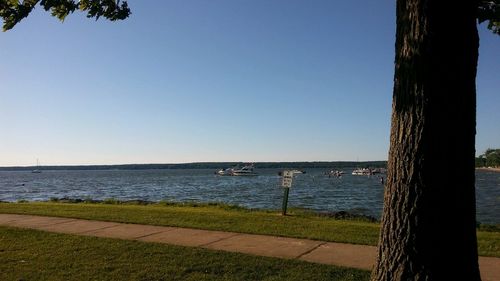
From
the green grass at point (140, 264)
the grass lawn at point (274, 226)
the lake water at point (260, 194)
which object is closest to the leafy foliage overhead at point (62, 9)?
the green grass at point (140, 264)

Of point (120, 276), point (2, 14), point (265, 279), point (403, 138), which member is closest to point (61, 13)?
point (2, 14)

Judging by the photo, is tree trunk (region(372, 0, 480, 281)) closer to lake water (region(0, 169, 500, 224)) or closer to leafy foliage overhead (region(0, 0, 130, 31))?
leafy foliage overhead (region(0, 0, 130, 31))

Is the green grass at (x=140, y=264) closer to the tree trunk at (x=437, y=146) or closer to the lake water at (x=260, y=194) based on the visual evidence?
the tree trunk at (x=437, y=146)

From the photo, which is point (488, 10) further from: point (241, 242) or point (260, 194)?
point (260, 194)

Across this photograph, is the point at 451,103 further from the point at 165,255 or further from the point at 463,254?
the point at 165,255

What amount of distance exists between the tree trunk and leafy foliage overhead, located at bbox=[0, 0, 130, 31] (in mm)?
4090

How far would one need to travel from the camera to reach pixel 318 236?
31.0 ft

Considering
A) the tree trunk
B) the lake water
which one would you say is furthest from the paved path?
the lake water

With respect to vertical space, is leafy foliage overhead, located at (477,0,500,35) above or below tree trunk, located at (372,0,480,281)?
above

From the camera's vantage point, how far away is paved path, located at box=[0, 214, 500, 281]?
7453 millimetres

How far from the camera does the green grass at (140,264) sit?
659 centimetres

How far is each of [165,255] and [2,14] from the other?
4.02m

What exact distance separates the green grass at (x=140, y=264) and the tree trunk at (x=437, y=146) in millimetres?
2710

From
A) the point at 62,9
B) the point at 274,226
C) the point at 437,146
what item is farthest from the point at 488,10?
the point at 274,226
